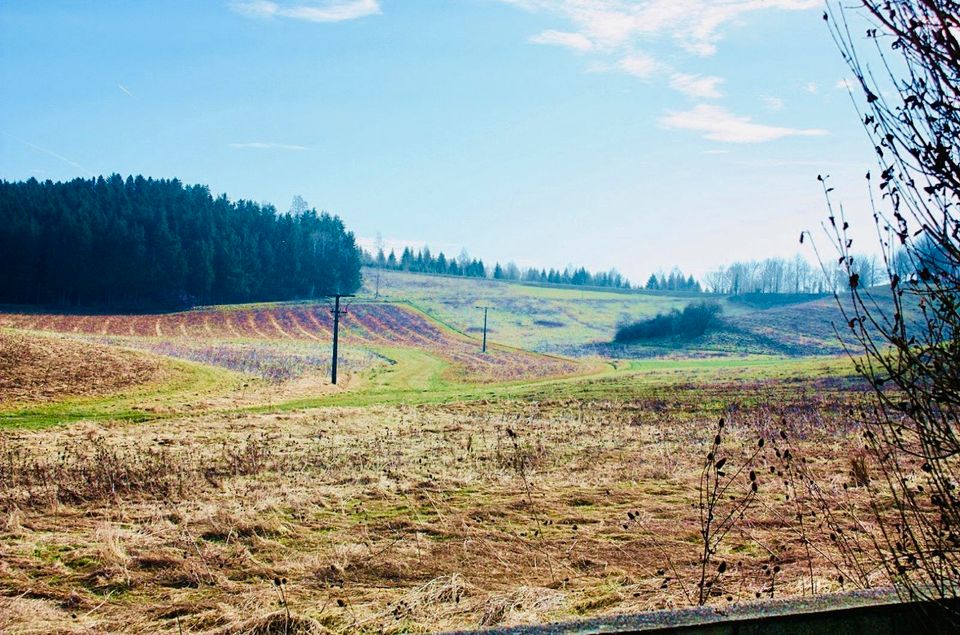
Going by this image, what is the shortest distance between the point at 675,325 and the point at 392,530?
81171 mm

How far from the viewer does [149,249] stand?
80.8 metres

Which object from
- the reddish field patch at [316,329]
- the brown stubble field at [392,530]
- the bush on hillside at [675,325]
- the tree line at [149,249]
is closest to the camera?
the brown stubble field at [392,530]

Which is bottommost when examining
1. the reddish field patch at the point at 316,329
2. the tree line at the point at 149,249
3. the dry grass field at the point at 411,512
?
the reddish field patch at the point at 316,329

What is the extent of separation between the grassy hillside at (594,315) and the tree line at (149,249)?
12720 millimetres

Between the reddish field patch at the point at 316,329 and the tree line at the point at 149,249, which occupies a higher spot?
the tree line at the point at 149,249

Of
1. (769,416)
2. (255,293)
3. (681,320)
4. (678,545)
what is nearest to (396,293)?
(255,293)

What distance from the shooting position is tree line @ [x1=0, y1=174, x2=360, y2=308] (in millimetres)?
75812

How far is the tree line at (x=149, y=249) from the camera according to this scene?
7581 centimetres

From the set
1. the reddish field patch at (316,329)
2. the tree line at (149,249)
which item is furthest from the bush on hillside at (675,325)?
the tree line at (149,249)

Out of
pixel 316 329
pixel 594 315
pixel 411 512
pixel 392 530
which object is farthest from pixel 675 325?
pixel 392 530

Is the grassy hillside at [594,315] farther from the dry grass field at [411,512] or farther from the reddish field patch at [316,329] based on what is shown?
the dry grass field at [411,512]

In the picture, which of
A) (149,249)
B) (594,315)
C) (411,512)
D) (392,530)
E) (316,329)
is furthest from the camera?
(594,315)

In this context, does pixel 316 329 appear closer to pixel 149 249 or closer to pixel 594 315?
pixel 149 249

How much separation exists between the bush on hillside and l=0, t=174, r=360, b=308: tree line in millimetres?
41386
